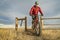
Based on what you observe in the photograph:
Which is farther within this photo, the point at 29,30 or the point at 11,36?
the point at 29,30

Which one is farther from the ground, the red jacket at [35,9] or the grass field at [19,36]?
the red jacket at [35,9]

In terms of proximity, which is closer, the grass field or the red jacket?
the grass field

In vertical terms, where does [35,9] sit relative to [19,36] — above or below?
above

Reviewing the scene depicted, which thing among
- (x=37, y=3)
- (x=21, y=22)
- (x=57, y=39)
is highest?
(x=37, y=3)

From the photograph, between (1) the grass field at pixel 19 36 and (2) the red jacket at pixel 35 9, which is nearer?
(1) the grass field at pixel 19 36

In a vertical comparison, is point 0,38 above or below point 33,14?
below

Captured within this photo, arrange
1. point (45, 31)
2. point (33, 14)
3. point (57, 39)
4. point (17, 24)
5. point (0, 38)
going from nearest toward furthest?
1. point (0, 38)
2. point (57, 39)
3. point (33, 14)
4. point (45, 31)
5. point (17, 24)

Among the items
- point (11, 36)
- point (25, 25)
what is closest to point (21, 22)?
point (25, 25)

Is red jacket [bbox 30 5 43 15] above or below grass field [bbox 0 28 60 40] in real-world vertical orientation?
above

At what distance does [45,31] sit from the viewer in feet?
64.4

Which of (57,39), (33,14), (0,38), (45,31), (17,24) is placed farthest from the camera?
(17,24)

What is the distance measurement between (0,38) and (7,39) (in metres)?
0.42

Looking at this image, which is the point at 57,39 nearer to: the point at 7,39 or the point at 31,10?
the point at 31,10

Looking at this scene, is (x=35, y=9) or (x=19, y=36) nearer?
(x=19, y=36)
